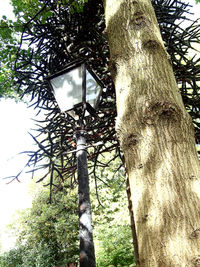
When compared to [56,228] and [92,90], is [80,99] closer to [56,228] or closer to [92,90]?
[92,90]

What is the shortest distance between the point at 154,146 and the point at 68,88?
1732mm

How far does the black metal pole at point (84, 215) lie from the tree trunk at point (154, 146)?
1.04 metres

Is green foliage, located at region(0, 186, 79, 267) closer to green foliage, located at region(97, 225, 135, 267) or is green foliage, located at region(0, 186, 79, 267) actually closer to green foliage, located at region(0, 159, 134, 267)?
green foliage, located at region(0, 159, 134, 267)

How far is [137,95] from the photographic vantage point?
100 cm

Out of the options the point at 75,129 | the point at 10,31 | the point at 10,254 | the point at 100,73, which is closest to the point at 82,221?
the point at 75,129

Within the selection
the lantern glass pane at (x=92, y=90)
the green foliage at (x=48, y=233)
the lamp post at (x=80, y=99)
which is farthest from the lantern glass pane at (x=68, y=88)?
the green foliage at (x=48, y=233)

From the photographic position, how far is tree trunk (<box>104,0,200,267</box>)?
0.69m

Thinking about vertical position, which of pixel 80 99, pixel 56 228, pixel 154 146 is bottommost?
pixel 154 146

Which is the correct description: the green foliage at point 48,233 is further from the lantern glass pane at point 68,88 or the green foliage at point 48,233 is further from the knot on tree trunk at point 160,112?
the knot on tree trunk at point 160,112

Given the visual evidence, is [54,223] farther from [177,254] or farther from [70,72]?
[177,254]

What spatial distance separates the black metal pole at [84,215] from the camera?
5.45ft

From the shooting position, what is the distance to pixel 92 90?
2.48 metres

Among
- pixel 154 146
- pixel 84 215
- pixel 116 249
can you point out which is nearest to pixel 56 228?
pixel 116 249

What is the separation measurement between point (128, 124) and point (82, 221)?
4.08 feet
